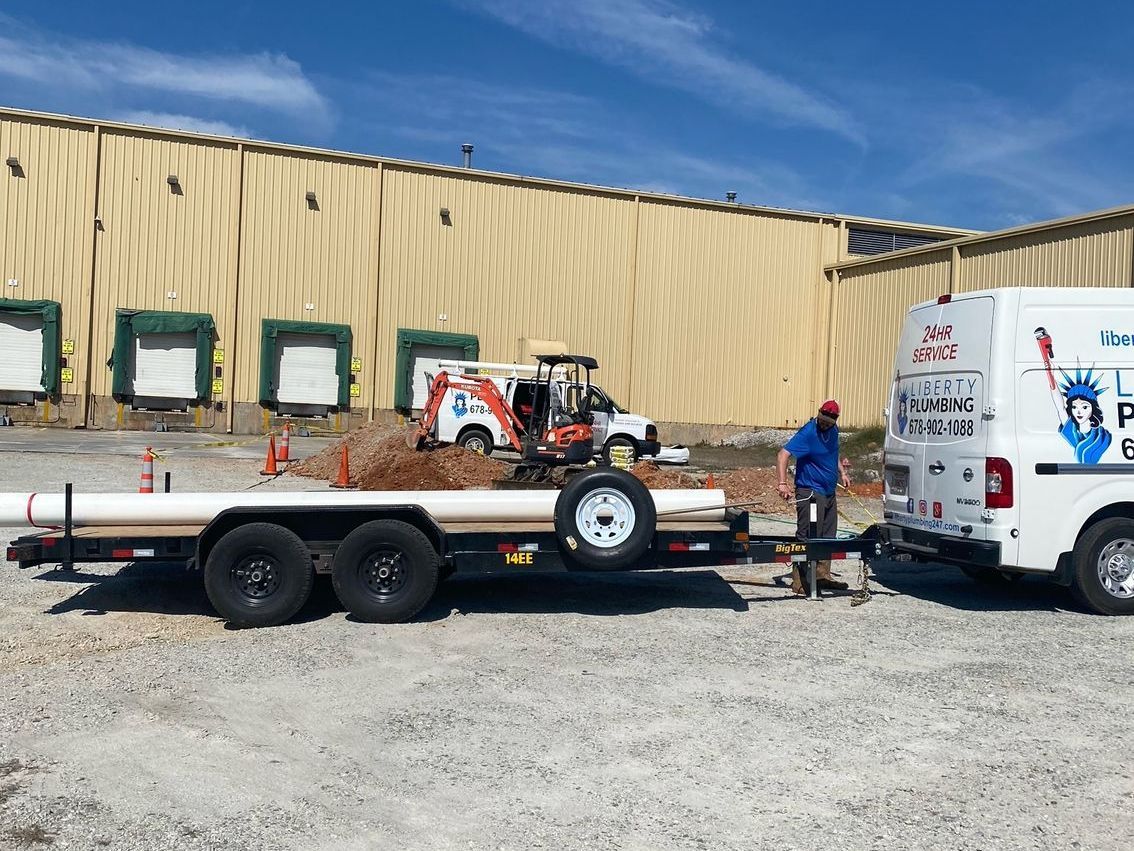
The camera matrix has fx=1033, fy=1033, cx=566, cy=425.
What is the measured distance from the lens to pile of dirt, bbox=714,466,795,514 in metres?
15.7

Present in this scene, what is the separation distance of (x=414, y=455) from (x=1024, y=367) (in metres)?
12.2

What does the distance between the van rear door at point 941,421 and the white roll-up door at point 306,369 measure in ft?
81.0

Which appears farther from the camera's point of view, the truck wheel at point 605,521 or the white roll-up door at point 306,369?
the white roll-up door at point 306,369

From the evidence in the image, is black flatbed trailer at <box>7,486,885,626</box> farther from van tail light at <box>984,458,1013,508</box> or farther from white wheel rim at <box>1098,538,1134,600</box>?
white wheel rim at <box>1098,538,1134,600</box>

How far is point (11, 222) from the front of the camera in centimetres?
2952

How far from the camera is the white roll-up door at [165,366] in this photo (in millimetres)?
30422

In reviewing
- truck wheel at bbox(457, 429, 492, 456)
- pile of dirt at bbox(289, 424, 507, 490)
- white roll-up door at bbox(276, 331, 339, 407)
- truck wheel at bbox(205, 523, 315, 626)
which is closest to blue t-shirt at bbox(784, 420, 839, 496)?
truck wheel at bbox(205, 523, 315, 626)

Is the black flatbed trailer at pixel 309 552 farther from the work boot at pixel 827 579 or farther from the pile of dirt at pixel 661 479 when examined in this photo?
the pile of dirt at pixel 661 479

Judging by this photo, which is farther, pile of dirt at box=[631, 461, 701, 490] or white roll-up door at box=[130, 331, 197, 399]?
white roll-up door at box=[130, 331, 197, 399]

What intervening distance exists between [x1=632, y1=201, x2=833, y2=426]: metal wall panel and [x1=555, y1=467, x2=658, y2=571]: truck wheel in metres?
27.3

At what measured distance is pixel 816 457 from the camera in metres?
8.97

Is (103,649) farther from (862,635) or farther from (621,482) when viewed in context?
(862,635)

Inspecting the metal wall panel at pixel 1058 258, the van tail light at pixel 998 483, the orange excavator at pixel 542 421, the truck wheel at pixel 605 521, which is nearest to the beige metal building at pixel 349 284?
the metal wall panel at pixel 1058 258

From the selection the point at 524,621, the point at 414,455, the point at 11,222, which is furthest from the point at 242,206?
the point at 524,621
